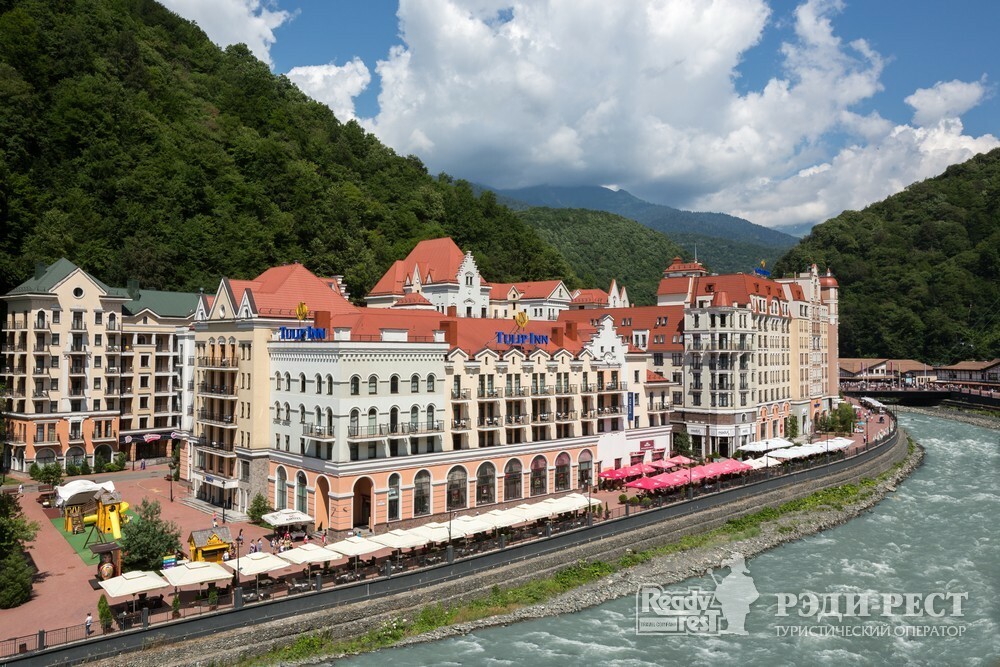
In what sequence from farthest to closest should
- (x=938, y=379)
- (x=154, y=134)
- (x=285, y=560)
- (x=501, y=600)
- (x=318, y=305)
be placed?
(x=938, y=379) < (x=154, y=134) < (x=318, y=305) < (x=501, y=600) < (x=285, y=560)

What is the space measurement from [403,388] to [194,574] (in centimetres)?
1994

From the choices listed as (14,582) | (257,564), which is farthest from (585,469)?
(14,582)

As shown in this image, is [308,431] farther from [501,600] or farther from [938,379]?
[938,379]

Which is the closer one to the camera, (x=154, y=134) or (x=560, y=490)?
(x=560, y=490)

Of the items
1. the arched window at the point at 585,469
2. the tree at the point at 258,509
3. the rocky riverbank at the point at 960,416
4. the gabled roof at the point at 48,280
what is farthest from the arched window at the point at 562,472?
the rocky riverbank at the point at 960,416

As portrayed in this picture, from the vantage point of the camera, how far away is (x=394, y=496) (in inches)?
1977

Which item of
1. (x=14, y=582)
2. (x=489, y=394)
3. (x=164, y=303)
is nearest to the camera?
(x=14, y=582)

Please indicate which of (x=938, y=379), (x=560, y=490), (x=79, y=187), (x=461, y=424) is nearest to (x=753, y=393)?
(x=560, y=490)

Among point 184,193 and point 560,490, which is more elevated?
point 184,193

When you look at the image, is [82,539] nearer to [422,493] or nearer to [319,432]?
[319,432]

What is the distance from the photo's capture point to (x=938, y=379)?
16675 cm

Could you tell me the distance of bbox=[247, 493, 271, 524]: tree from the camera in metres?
52.8

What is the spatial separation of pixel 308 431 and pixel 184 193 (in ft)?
211

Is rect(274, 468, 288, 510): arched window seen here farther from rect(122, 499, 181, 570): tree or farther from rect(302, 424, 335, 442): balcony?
rect(122, 499, 181, 570): tree
